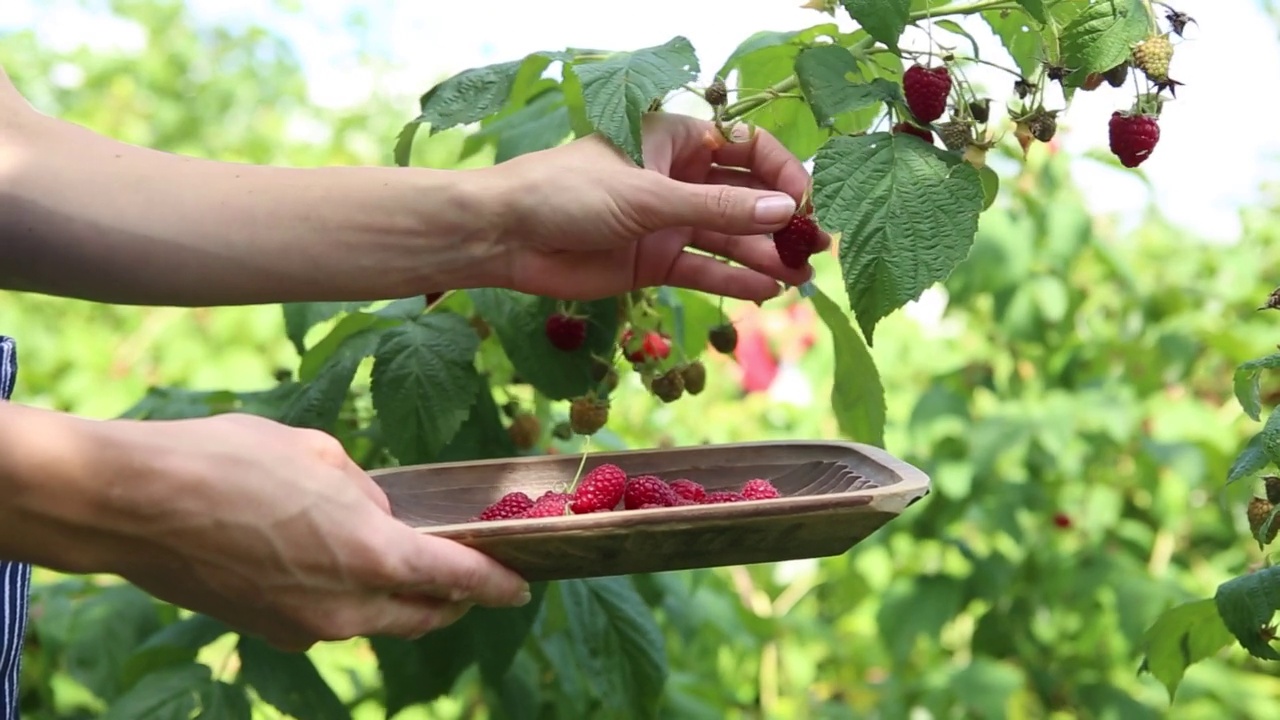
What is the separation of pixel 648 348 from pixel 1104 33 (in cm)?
54

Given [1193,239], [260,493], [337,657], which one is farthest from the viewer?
[1193,239]

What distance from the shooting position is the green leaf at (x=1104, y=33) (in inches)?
40.6

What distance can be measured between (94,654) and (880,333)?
5.17 ft

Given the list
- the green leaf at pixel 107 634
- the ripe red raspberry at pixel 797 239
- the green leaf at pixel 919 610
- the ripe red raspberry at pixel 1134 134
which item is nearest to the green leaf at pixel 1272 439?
the ripe red raspberry at pixel 1134 134

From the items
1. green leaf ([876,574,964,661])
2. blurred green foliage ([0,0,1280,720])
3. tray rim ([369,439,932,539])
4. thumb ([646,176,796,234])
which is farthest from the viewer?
green leaf ([876,574,964,661])

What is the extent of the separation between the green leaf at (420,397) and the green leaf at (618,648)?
0.95 ft

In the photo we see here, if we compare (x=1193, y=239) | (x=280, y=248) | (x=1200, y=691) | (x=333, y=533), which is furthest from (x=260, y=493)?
(x=1193, y=239)

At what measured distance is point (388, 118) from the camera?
16.3 ft

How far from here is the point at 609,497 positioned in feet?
3.91

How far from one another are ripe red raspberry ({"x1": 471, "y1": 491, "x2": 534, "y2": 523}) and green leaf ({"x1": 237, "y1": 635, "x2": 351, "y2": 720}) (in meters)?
0.36

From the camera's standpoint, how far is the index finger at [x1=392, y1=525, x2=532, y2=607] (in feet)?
3.20

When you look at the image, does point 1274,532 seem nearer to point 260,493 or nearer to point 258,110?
point 260,493

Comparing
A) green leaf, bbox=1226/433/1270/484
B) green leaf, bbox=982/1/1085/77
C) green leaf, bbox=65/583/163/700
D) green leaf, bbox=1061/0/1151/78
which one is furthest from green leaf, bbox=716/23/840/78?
green leaf, bbox=65/583/163/700

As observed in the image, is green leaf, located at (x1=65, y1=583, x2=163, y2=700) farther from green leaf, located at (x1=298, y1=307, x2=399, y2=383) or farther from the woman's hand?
the woman's hand
